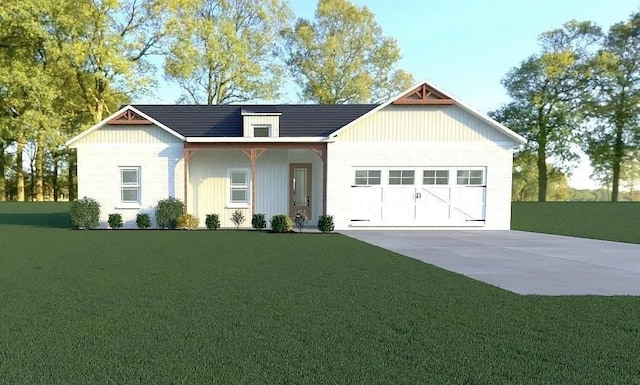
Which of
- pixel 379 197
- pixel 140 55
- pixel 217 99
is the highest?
pixel 140 55

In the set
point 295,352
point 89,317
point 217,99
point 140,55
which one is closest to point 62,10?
point 140,55

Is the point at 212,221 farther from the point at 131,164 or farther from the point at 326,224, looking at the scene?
the point at 326,224

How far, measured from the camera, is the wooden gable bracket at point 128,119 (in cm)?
1616

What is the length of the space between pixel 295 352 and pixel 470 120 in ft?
48.7

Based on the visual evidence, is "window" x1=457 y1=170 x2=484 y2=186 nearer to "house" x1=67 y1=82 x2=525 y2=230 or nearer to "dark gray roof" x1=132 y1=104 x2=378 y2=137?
"house" x1=67 y1=82 x2=525 y2=230

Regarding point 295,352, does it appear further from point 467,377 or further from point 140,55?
point 140,55

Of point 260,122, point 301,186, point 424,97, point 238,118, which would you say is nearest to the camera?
point 424,97

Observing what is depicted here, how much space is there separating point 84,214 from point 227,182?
5579 mm

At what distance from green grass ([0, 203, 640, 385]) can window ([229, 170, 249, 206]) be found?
9.26 meters

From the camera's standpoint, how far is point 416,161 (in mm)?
16391

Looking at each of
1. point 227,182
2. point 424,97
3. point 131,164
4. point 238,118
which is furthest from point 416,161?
point 131,164

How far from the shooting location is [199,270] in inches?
300

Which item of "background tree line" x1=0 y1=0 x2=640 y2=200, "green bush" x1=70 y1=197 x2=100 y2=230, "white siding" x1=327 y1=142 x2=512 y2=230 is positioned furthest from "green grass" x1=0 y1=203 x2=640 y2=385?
"background tree line" x1=0 y1=0 x2=640 y2=200

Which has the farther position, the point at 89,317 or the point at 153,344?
the point at 89,317
